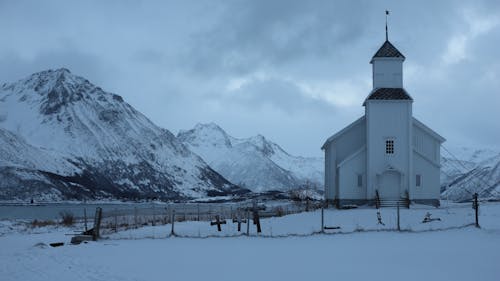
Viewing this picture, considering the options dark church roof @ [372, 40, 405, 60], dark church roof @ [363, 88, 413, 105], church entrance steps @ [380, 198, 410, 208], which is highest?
dark church roof @ [372, 40, 405, 60]

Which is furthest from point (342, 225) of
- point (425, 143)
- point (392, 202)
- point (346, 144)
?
point (425, 143)

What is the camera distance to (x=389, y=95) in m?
53.4

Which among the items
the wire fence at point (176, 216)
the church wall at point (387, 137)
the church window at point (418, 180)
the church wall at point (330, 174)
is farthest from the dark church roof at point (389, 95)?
the wire fence at point (176, 216)

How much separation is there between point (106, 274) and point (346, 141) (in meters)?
39.3

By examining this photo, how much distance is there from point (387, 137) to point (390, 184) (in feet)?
12.9

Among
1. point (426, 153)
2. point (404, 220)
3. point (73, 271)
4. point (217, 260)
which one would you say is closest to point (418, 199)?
point (426, 153)

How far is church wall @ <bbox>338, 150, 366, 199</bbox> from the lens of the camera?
5378cm

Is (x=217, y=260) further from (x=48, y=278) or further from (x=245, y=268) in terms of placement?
(x=48, y=278)

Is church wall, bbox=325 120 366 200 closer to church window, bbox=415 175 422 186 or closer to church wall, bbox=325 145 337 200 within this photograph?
church wall, bbox=325 145 337 200

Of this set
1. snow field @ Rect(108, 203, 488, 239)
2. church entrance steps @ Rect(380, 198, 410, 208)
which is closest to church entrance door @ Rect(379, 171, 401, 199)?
church entrance steps @ Rect(380, 198, 410, 208)

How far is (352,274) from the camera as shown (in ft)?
62.8

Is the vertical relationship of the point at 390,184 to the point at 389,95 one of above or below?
below

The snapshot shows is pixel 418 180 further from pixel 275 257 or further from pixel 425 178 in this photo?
pixel 275 257

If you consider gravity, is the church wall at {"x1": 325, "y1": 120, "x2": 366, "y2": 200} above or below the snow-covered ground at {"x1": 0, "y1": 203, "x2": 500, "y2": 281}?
above
